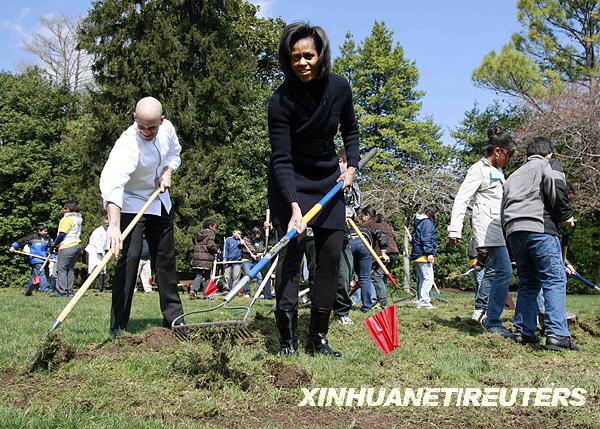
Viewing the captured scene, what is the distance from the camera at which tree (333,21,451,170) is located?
32281 mm

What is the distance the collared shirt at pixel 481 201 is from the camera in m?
5.77

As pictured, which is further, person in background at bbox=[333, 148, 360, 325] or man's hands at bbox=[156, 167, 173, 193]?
person in background at bbox=[333, 148, 360, 325]

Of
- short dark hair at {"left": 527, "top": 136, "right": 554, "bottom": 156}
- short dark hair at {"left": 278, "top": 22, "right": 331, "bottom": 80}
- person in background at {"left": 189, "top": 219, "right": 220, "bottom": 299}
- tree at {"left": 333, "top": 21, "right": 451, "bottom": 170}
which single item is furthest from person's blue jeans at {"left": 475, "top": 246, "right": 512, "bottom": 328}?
tree at {"left": 333, "top": 21, "right": 451, "bottom": 170}

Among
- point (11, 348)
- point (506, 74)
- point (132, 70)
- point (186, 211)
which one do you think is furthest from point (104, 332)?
point (506, 74)

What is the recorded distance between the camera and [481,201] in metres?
5.91

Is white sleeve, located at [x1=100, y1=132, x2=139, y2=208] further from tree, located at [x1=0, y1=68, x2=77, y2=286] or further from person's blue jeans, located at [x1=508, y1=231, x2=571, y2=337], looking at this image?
tree, located at [x1=0, y1=68, x2=77, y2=286]

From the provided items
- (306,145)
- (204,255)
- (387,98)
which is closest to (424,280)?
(306,145)

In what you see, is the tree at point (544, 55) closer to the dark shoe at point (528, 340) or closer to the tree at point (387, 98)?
the tree at point (387, 98)

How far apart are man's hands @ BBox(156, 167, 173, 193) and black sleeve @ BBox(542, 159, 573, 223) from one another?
10.8 ft

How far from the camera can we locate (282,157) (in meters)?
3.99

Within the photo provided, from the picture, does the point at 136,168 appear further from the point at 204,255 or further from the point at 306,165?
the point at 204,255

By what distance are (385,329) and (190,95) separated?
22.8 m

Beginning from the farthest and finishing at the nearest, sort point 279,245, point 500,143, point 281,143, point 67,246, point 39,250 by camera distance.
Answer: point 39,250
point 67,246
point 500,143
point 281,143
point 279,245

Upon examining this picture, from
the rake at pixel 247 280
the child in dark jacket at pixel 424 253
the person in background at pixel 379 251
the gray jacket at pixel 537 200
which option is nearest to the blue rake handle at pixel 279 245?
the rake at pixel 247 280
